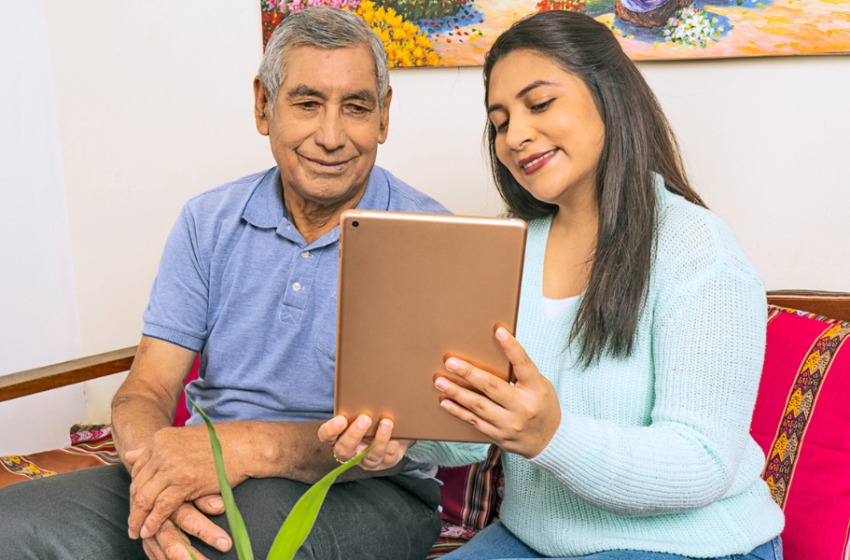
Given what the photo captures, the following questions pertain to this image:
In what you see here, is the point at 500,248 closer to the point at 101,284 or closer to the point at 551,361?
the point at 551,361

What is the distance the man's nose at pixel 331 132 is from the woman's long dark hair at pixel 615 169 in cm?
33

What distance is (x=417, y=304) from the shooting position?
77 centimetres

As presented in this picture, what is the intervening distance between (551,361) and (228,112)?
1510mm

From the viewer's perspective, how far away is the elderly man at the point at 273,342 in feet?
3.46

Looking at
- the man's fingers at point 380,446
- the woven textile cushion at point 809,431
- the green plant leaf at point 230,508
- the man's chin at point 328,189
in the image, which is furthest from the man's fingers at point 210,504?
the woven textile cushion at point 809,431

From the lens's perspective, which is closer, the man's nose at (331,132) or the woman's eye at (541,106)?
the woman's eye at (541,106)

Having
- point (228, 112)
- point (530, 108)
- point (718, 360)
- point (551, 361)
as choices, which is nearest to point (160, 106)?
point (228, 112)

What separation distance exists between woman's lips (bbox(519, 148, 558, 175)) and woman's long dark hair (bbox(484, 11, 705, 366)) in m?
0.08

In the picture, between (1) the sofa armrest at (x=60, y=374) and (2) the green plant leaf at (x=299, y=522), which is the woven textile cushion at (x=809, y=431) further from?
(1) the sofa armrest at (x=60, y=374)

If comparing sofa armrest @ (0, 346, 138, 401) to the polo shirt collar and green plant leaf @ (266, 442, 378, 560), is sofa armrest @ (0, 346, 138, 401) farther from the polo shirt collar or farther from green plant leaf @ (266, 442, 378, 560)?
green plant leaf @ (266, 442, 378, 560)

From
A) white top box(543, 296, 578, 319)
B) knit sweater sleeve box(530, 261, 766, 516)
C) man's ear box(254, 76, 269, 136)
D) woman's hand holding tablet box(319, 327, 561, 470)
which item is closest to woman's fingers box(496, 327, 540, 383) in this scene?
woman's hand holding tablet box(319, 327, 561, 470)

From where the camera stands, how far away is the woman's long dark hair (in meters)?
1.00

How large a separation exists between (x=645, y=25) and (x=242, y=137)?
49.3 inches

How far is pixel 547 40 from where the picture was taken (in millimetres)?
1053
